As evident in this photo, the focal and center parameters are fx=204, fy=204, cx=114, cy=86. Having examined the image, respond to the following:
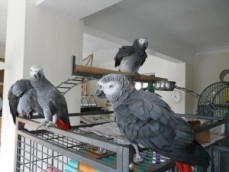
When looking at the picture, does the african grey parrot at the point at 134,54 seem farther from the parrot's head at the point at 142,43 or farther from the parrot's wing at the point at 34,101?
the parrot's wing at the point at 34,101

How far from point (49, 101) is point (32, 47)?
431mm

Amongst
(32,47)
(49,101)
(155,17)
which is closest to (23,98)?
(49,101)

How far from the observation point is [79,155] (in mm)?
426

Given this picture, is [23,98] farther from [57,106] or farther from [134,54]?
[134,54]

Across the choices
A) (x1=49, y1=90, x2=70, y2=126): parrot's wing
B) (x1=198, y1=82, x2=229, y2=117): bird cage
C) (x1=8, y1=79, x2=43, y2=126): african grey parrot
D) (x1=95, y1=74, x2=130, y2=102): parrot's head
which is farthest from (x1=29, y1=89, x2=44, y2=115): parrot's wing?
(x1=198, y1=82, x2=229, y2=117): bird cage

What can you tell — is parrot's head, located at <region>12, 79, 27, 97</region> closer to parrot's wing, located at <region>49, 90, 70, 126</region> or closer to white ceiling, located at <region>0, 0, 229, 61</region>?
parrot's wing, located at <region>49, 90, 70, 126</region>

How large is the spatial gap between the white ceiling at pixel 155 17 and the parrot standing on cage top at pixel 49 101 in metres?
0.46

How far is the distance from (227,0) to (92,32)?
0.86 metres

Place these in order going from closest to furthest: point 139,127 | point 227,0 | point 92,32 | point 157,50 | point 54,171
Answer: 1. point 139,127
2. point 54,171
3. point 227,0
4. point 92,32
5. point 157,50

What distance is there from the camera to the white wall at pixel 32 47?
93 cm

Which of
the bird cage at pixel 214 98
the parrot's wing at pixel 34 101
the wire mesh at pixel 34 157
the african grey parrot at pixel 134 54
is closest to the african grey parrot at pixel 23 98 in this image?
the parrot's wing at pixel 34 101

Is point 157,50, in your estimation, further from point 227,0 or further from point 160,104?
point 160,104

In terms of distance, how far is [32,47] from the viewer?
95 centimetres

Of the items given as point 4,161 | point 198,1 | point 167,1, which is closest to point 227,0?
point 198,1
